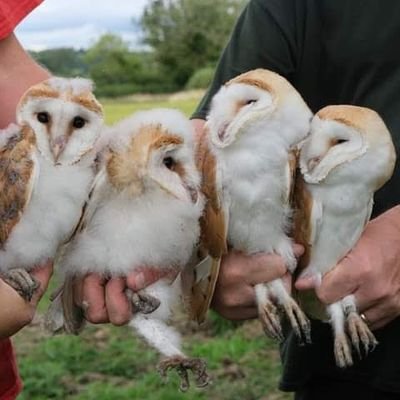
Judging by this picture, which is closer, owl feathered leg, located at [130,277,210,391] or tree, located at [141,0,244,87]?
owl feathered leg, located at [130,277,210,391]

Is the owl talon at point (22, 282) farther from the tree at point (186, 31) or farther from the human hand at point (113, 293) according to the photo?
the tree at point (186, 31)

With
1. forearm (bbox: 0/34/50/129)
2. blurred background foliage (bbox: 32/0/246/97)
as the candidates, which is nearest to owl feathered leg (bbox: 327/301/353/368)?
forearm (bbox: 0/34/50/129)

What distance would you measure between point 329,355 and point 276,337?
1.72 ft

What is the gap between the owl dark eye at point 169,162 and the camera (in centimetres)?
181

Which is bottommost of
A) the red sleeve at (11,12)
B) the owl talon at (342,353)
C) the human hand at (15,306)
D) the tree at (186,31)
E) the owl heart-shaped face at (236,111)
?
the tree at (186,31)

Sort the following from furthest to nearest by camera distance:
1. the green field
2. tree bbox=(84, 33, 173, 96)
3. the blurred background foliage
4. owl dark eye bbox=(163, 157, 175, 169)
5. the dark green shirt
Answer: the blurred background foliage
tree bbox=(84, 33, 173, 96)
the green field
the dark green shirt
owl dark eye bbox=(163, 157, 175, 169)

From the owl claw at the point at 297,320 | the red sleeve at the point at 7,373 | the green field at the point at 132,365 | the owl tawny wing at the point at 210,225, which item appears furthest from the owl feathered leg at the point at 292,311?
the green field at the point at 132,365

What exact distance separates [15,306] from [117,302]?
0.20 m

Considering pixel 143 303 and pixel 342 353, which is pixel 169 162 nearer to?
pixel 143 303

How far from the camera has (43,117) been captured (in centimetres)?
176

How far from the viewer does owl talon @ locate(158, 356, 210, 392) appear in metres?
1.80

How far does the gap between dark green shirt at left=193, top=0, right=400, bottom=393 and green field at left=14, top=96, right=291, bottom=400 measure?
1.72m

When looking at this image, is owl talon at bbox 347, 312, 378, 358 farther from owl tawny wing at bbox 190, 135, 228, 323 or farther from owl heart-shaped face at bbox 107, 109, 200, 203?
owl heart-shaped face at bbox 107, 109, 200, 203

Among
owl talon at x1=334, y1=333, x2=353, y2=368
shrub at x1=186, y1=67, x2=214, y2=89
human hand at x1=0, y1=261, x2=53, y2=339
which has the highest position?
human hand at x1=0, y1=261, x2=53, y2=339
